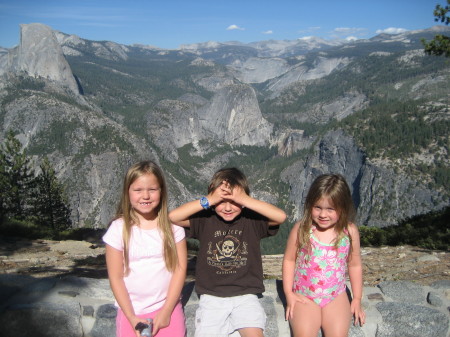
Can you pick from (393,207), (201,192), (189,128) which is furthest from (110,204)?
(189,128)

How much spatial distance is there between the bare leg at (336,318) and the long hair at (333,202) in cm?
62

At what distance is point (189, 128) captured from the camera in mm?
184250

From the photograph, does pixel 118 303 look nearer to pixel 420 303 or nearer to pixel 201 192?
pixel 420 303

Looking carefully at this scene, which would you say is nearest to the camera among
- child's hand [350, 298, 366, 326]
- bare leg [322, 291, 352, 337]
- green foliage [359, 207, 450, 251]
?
bare leg [322, 291, 352, 337]

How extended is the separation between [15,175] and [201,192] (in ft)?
372

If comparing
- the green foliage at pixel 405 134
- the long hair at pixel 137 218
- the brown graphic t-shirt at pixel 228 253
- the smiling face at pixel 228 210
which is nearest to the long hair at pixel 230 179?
the smiling face at pixel 228 210

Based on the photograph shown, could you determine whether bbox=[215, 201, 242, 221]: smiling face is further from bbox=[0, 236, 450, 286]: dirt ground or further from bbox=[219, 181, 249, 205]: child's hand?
bbox=[0, 236, 450, 286]: dirt ground

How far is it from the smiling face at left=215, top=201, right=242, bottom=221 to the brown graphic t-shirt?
108mm

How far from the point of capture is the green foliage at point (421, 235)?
32.2 feet

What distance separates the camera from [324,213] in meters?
4.17

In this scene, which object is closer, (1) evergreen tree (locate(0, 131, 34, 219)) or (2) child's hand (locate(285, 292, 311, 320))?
(2) child's hand (locate(285, 292, 311, 320))

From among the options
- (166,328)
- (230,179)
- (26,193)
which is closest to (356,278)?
(230,179)

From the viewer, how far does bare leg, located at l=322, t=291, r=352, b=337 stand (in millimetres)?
3953

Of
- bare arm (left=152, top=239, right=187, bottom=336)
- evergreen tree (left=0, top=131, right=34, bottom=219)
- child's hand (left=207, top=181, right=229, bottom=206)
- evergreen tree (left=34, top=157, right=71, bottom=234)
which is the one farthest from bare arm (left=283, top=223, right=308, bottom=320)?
evergreen tree (left=34, top=157, right=71, bottom=234)
